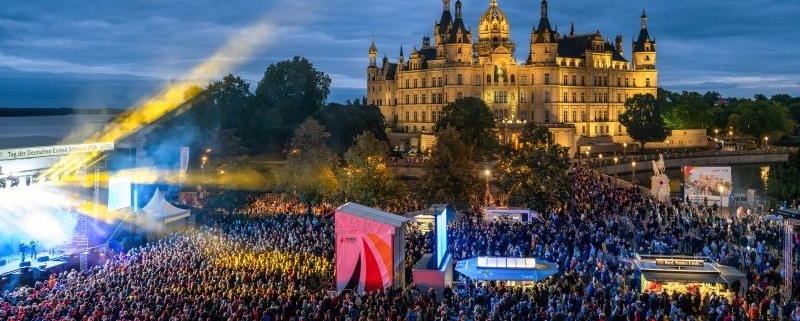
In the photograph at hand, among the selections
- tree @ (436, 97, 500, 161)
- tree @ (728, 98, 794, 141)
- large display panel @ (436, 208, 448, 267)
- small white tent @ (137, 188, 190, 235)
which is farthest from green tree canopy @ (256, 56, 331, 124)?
tree @ (728, 98, 794, 141)

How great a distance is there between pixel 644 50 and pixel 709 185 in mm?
56721

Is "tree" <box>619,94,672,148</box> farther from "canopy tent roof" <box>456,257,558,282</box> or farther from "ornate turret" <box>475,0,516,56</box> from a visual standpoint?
"canopy tent roof" <box>456,257,558,282</box>

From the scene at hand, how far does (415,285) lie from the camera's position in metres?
20.2

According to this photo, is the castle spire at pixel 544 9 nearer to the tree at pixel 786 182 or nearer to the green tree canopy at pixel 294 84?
the green tree canopy at pixel 294 84

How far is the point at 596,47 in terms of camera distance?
85438 mm

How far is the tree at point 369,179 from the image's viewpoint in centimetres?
3791

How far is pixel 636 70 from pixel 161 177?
6157 centimetres

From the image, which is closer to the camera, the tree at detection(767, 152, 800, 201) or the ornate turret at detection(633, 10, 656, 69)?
the tree at detection(767, 152, 800, 201)

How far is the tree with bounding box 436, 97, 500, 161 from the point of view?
199 ft

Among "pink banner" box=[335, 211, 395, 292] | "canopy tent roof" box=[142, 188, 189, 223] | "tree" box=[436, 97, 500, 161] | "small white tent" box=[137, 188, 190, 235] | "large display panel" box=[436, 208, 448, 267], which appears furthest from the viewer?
"tree" box=[436, 97, 500, 161]

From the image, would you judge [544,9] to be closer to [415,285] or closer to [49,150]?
[49,150]

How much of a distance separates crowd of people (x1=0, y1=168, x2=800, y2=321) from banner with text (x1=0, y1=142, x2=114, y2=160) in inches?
192

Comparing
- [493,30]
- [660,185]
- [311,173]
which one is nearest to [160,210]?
[311,173]

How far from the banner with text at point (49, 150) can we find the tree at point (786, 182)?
36.1 meters
